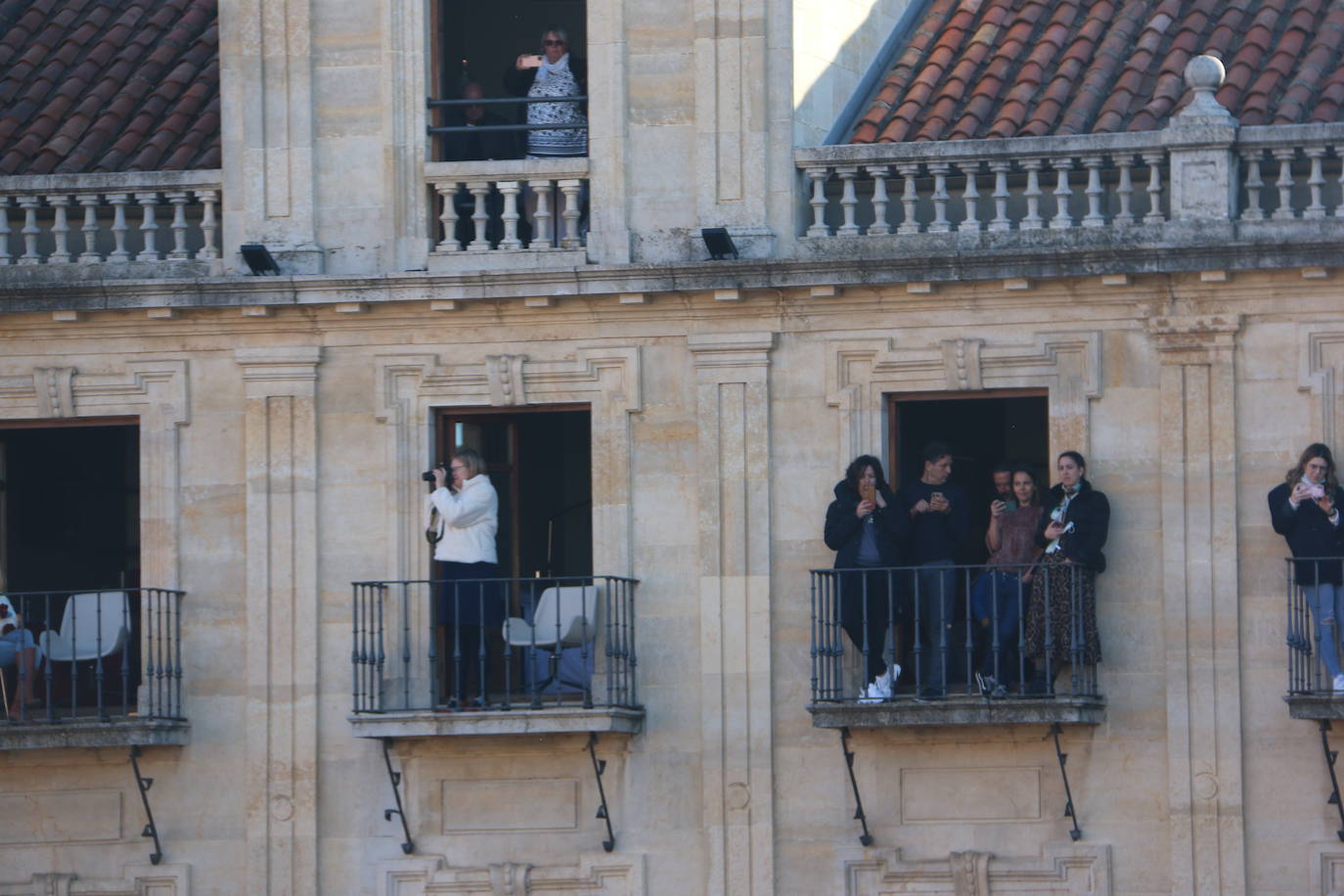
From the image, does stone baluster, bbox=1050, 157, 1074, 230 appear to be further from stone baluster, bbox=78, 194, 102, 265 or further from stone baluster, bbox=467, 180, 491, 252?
stone baluster, bbox=78, 194, 102, 265

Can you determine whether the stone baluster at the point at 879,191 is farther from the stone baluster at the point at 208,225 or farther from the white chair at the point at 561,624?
the stone baluster at the point at 208,225

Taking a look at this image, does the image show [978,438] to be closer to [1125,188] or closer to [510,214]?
[1125,188]

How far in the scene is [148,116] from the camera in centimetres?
2802

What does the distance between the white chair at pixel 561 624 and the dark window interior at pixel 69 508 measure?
12.2ft

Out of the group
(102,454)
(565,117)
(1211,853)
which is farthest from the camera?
(102,454)

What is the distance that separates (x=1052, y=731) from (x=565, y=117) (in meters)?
5.85

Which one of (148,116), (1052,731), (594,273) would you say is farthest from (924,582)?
(148,116)

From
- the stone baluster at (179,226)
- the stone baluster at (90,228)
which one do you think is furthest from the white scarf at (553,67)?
the stone baluster at (90,228)

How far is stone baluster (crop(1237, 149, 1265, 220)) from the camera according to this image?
24.9m

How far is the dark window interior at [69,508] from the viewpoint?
27469 millimetres

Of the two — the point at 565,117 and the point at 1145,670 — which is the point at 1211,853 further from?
the point at 565,117

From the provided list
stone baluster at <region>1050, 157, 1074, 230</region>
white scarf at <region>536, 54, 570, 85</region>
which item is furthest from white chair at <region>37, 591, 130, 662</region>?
stone baluster at <region>1050, 157, 1074, 230</region>

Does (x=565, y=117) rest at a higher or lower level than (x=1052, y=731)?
higher

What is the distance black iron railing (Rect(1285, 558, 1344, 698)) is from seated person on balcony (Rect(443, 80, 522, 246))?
6.50 m
